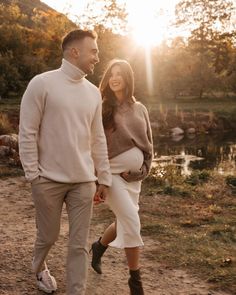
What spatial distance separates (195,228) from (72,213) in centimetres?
344

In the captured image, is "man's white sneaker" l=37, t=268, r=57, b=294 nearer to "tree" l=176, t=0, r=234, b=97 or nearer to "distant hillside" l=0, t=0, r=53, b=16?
"tree" l=176, t=0, r=234, b=97

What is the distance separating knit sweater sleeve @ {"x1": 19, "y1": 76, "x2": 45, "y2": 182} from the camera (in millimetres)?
3496

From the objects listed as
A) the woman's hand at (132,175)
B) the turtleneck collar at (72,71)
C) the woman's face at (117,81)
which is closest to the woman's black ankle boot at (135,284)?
the woman's hand at (132,175)

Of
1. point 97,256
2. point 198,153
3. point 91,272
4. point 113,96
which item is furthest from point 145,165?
point 198,153

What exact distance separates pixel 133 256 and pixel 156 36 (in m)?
44.5

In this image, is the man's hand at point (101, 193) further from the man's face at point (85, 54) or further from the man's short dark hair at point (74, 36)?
the man's short dark hair at point (74, 36)

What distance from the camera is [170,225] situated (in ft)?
22.2

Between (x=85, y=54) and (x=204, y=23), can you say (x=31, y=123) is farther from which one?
(x=204, y=23)

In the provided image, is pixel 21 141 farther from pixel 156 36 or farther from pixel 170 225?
pixel 156 36

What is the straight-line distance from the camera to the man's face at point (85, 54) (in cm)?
360

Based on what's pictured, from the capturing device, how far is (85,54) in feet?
11.9

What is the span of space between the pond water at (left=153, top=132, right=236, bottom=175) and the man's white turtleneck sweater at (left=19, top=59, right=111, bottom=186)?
10800mm

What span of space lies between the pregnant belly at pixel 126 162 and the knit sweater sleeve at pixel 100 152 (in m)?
0.25

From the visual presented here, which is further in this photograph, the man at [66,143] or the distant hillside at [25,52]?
the distant hillside at [25,52]
